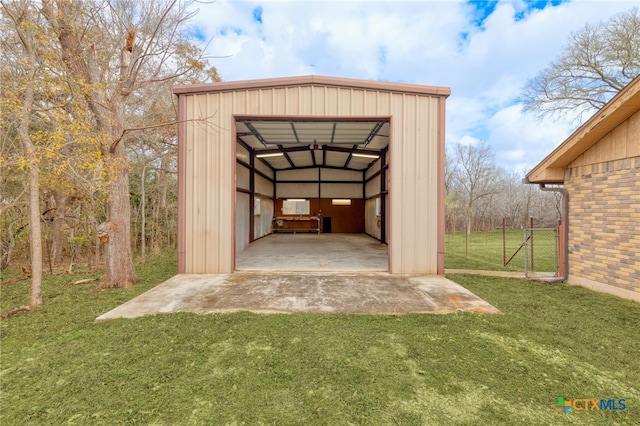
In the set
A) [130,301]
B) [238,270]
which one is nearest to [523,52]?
[238,270]

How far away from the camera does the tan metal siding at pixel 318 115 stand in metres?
5.53

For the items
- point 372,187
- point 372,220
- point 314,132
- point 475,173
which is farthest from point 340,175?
point 475,173

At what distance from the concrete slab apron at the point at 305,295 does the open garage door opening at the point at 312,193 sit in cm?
96

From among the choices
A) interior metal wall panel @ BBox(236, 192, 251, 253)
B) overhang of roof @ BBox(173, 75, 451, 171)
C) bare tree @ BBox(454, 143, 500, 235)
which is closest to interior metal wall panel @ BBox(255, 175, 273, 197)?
overhang of roof @ BBox(173, 75, 451, 171)

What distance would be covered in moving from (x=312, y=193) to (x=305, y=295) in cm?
1229

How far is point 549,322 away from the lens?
3.32 metres

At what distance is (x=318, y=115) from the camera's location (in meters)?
5.56

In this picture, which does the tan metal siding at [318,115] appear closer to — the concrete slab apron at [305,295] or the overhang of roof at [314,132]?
the overhang of roof at [314,132]

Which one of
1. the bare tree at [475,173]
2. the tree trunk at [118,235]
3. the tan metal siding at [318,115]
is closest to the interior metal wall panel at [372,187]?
the tan metal siding at [318,115]

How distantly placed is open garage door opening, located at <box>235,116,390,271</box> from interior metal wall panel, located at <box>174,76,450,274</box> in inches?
12.1

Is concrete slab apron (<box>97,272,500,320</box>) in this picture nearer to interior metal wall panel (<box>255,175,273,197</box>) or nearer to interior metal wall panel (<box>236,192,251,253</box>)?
interior metal wall panel (<box>236,192,251,253</box>)

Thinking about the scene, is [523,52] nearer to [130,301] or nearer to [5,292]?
[130,301]

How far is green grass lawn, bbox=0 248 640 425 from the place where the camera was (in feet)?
5.93

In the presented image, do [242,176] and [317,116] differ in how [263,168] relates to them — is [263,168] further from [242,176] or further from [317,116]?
[317,116]
